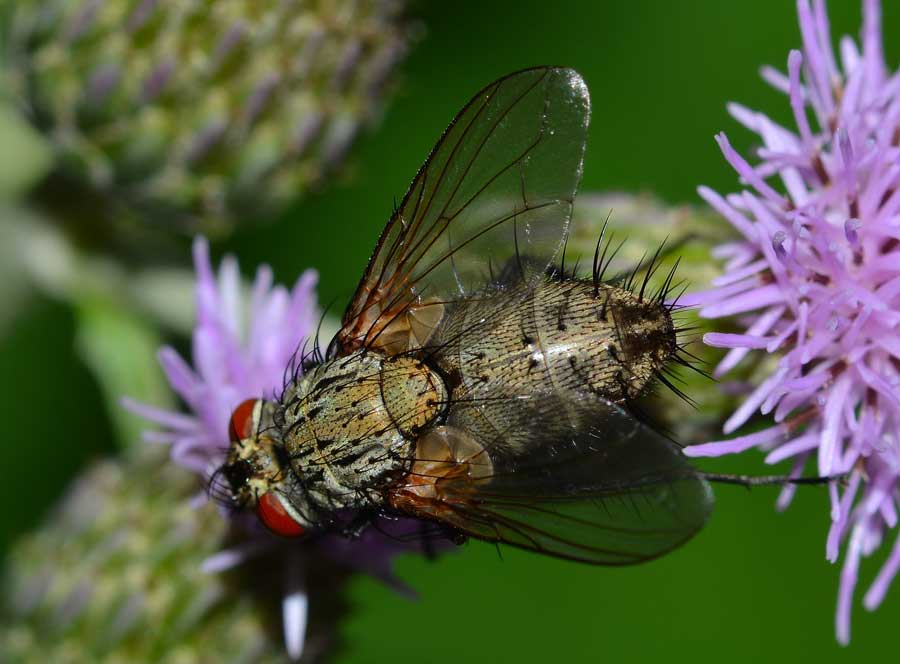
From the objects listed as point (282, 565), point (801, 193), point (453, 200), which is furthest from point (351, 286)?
point (801, 193)

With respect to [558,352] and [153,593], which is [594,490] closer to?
[558,352]

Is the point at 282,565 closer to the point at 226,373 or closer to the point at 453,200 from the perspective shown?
the point at 226,373

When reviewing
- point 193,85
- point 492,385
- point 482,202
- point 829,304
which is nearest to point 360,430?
point 492,385

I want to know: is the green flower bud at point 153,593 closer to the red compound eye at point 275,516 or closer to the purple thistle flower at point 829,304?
the red compound eye at point 275,516

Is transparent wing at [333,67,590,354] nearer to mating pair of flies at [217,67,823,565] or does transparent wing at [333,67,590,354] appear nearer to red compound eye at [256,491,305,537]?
mating pair of flies at [217,67,823,565]

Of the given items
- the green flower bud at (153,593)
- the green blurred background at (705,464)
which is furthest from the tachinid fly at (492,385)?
the green blurred background at (705,464)
